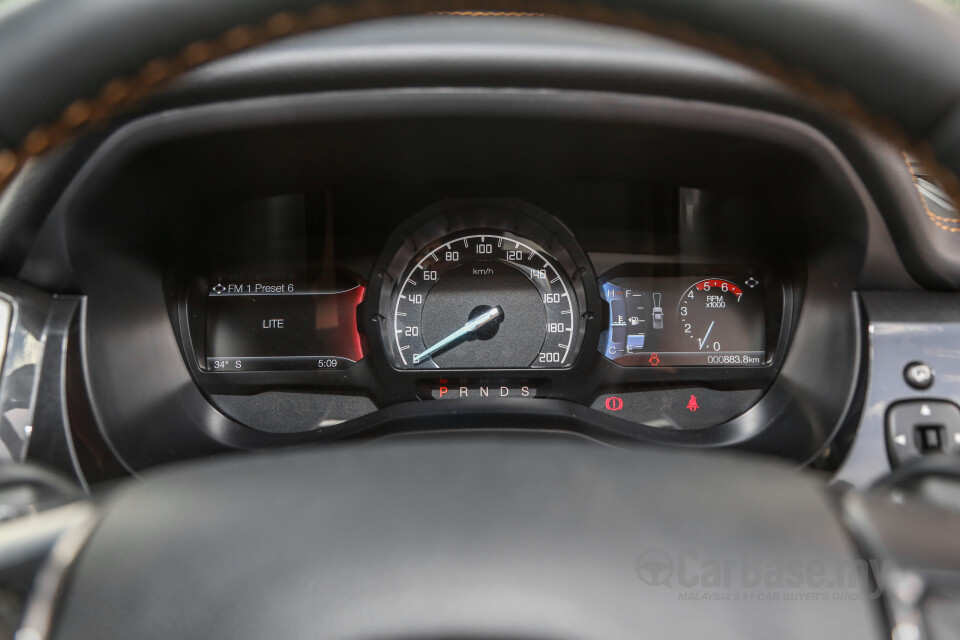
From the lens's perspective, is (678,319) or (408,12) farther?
(678,319)

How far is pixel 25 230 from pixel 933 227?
142cm

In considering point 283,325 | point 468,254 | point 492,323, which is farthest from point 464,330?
point 283,325

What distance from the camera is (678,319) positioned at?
2.09m

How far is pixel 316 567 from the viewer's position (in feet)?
2.24

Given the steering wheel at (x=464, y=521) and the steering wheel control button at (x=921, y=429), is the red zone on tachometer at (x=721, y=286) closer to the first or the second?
the steering wheel control button at (x=921, y=429)

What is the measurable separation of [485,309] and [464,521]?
1.40m

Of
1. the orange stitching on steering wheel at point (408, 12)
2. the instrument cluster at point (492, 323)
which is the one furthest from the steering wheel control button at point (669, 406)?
the orange stitching on steering wheel at point (408, 12)

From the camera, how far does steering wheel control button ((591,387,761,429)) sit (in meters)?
2.04

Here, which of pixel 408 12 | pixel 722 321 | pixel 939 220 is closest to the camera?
pixel 408 12

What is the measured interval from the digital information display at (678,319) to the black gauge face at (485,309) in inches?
4.4

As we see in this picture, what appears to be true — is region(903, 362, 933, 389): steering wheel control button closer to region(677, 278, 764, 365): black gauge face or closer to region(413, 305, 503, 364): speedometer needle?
region(677, 278, 764, 365): black gauge face

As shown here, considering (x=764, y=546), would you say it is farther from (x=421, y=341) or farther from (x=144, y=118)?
(x=421, y=341)

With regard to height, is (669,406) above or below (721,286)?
below
